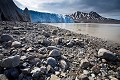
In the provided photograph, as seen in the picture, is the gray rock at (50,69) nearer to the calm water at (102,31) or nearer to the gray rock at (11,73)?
the gray rock at (11,73)

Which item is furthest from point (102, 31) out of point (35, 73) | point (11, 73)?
point (11, 73)

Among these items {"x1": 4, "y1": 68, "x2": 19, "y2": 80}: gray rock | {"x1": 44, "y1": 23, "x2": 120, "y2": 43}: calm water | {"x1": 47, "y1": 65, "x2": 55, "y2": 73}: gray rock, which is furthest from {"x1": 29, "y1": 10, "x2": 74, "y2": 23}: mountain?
{"x1": 4, "y1": 68, "x2": 19, "y2": 80}: gray rock

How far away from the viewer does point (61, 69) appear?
3293mm

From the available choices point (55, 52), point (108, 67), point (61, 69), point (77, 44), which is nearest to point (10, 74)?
point (61, 69)

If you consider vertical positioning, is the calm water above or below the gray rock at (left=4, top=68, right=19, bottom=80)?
below

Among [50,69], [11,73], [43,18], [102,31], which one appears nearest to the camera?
[11,73]

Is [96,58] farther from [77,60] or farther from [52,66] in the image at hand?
[52,66]

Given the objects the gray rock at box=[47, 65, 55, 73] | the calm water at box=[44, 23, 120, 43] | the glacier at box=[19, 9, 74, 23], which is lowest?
the calm water at box=[44, 23, 120, 43]

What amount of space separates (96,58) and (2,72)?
9.58 feet

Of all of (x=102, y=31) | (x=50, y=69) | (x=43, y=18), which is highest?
(x=43, y=18)

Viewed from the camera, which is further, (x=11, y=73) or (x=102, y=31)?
(x=102, y=31)

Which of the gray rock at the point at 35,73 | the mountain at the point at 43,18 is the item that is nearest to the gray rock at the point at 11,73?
the gray rock at the point at 35,73

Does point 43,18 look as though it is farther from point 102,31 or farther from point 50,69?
point 50,69

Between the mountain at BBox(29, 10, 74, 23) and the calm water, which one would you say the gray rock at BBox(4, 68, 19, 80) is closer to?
the calm water
